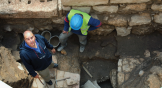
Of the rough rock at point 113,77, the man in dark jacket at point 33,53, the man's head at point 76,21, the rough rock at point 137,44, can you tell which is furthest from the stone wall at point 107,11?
the man in dark jacket at point 33,53

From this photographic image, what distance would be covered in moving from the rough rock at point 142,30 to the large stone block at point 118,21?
1.23 feet

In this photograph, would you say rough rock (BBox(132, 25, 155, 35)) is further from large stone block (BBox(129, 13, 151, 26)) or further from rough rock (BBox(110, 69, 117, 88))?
rough rock (BBox(110, 69, 117, 88))

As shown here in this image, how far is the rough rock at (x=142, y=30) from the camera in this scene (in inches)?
153

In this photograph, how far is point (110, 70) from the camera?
4352mm

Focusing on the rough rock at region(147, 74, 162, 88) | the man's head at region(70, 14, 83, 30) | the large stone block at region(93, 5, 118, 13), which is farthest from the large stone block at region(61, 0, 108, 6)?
the rough rock at region(147, 74, 162, 88)

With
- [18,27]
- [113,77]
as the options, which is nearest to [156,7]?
[113,77]

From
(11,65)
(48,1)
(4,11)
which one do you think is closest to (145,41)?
(48,1)

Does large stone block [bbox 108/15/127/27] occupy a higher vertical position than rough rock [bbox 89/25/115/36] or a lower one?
higher

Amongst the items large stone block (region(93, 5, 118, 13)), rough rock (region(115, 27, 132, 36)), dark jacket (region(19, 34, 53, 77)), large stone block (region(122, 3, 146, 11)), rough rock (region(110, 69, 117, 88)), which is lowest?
rough rock (region(110, 69, 117, 88))

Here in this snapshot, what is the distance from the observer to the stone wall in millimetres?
3477

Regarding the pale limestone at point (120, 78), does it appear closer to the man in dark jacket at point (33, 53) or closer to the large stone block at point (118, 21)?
the large stone block at point (118, 21)

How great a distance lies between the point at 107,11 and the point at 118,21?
17.0 inches

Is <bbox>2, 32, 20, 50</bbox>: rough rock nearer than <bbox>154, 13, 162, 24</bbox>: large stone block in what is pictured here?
No

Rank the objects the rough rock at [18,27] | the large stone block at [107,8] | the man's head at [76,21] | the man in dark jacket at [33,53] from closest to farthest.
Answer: the man in dark jacket at [33,53], the man's head at [76,21], the large stone block at [107,8], the rough rock at [18,27]
